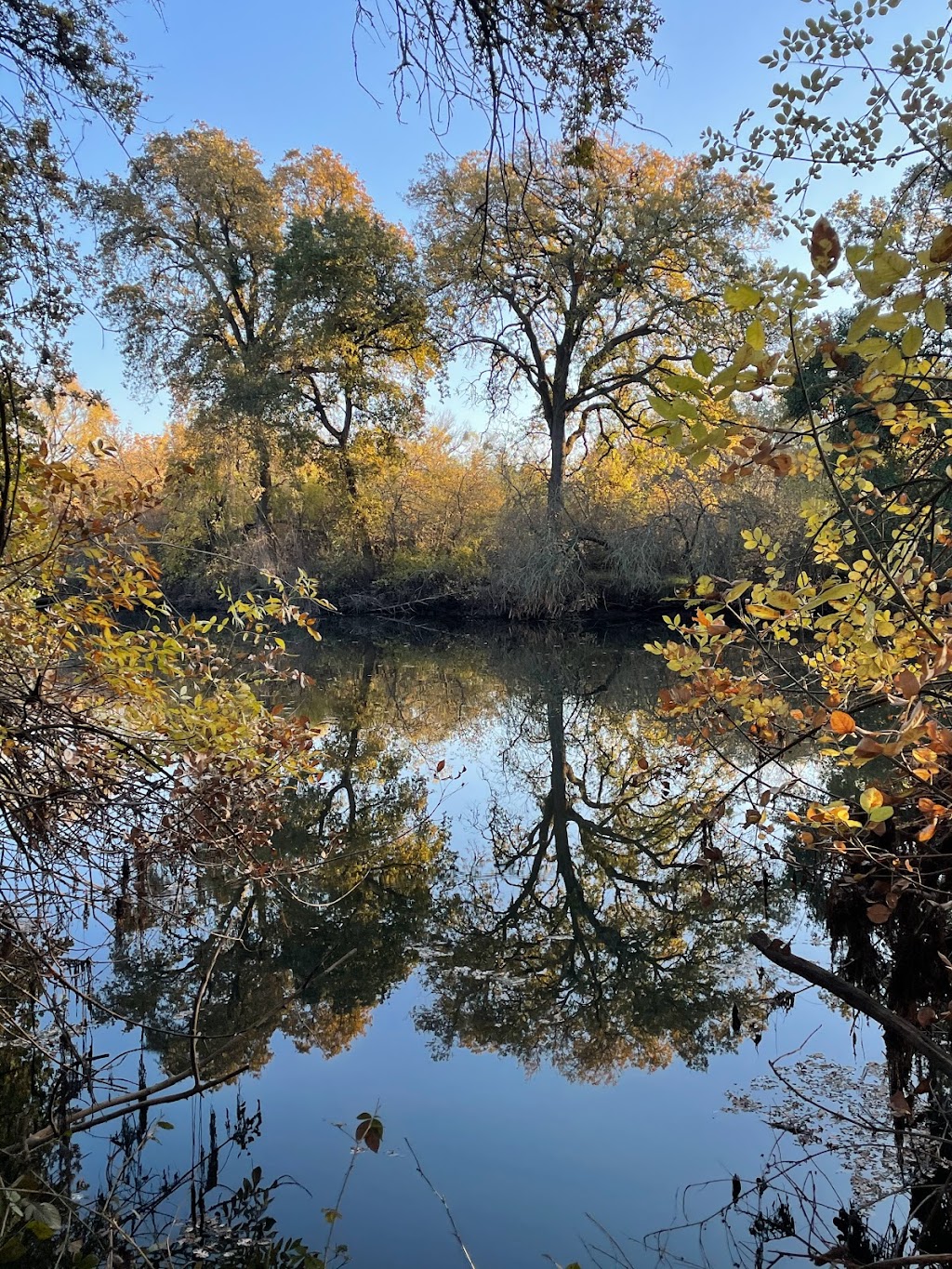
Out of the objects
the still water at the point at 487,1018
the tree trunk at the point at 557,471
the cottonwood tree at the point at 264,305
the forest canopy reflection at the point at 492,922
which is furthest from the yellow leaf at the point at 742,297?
the cottonwood tree at the point at 264,305

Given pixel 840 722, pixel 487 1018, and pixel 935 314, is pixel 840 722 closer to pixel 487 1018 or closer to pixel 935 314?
pixel 935 314

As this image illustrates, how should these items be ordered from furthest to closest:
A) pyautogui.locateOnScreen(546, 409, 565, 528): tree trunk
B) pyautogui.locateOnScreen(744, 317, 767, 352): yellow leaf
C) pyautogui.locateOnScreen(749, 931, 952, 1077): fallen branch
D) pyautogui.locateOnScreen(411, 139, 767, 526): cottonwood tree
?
pyautogui.locateOnScreen(546, 409, 565, 528): tree trunk < pyautogui.locateOnScreen(411, 139, 767, 526): cottonwood tree < pyautogui.locateOnScreen(749, 931, 952, 1077): fallen branch < pyautogui.locateOnScreen(744, 317, 767, 352): yellow leaf

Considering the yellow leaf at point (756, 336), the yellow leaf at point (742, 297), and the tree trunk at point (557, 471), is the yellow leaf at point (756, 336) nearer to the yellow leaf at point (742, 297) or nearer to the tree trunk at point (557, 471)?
the yellow leaf at point (742, 297)

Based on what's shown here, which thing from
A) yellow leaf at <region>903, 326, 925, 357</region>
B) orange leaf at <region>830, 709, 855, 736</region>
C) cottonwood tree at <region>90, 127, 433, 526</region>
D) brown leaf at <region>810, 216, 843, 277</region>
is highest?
cottonwood tree at <region>90, 127, 433, 526</region>

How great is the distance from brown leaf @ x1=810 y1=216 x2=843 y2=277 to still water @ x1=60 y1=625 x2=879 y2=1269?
1971 millimetres

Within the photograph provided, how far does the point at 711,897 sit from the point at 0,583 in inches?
156

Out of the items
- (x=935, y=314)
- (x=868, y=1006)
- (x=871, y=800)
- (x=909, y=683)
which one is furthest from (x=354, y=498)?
(x=935, y=314)

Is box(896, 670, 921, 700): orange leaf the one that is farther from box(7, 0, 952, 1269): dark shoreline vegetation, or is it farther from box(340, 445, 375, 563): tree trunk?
box(340, 445, 375, 563): tree trunk

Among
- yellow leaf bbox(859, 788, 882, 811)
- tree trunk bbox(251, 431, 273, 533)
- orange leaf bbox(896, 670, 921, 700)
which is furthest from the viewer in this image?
tree trunk bbox(251, 431, 273, 533)

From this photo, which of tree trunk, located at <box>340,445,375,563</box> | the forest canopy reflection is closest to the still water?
the forest canopy reflection

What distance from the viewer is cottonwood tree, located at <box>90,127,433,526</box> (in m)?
20.7

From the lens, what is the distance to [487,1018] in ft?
12.2

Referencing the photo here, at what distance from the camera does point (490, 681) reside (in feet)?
41.3

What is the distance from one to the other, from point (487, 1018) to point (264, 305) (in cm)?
2226
